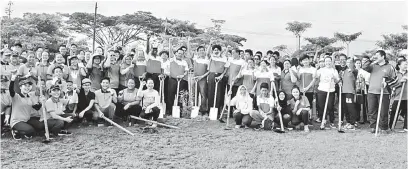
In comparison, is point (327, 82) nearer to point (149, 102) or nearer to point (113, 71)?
point (149, 102)

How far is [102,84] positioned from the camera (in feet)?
27.1

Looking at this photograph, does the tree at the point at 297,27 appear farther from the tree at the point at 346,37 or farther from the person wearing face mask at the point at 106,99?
the person wearing face mask at the point at 106,99

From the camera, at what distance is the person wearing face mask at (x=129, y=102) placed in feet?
28.1

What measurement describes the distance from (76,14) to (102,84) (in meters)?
25.2

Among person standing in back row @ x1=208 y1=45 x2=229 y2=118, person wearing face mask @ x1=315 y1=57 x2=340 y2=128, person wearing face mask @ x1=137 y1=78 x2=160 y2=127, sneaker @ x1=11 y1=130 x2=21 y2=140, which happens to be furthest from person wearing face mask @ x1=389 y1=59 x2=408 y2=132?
sneaker @ x1=11 y1=130 x2=21 y2=140

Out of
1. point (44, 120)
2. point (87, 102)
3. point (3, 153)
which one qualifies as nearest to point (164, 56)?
point (87, 102)

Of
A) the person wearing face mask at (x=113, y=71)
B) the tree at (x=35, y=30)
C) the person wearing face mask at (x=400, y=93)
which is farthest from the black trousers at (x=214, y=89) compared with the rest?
the tree at (x=35, y=30)

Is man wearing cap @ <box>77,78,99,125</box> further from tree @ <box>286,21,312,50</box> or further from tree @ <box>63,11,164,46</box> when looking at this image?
tree @ <box>286,21,312,50</box>

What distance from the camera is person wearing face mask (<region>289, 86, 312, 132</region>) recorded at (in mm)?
8539

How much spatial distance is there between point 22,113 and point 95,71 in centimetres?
198

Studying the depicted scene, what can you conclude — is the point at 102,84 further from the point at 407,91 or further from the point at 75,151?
the point at 407,91


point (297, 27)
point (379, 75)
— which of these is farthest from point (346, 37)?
point (379, 75)

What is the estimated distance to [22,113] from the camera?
23.1ft

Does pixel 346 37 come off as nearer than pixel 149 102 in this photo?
No
